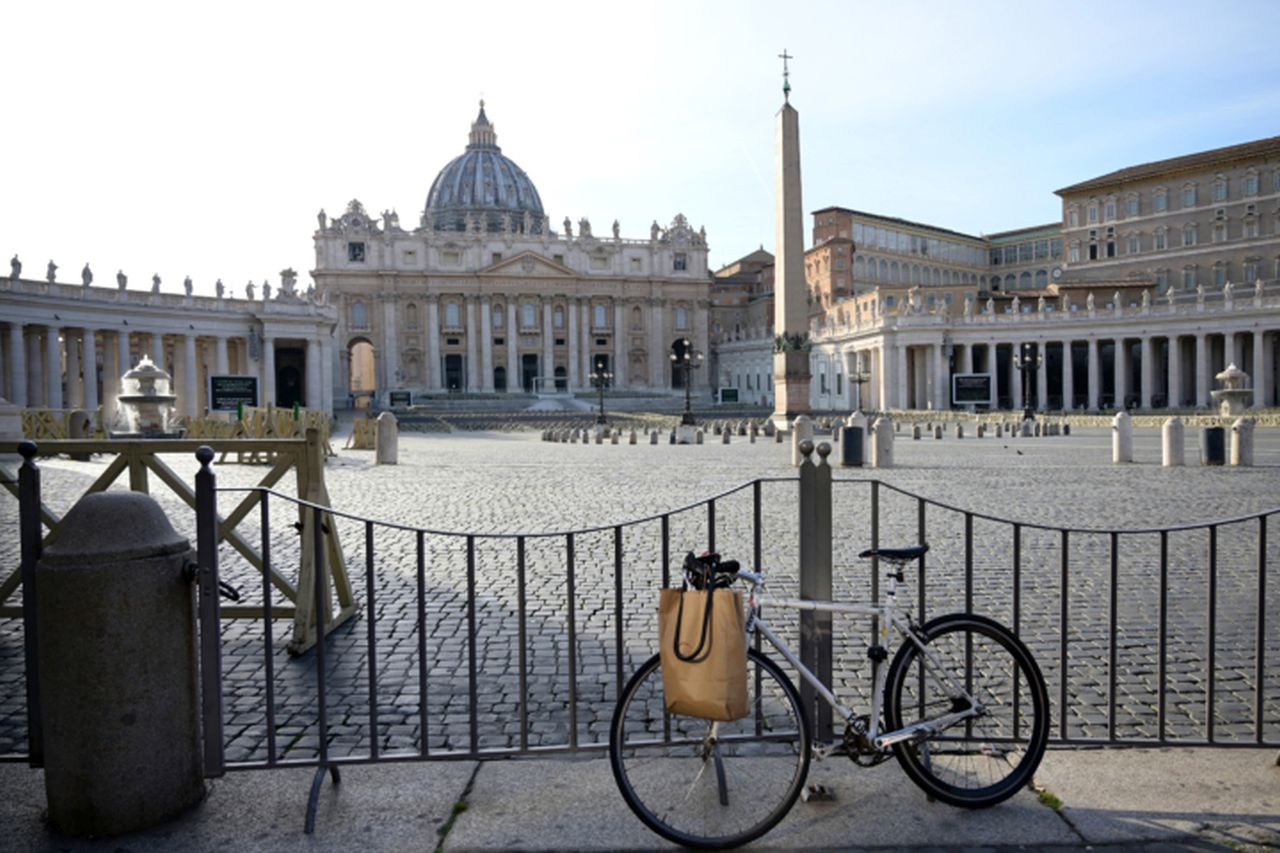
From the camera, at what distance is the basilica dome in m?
108

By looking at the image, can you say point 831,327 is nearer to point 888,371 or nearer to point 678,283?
point 888,371

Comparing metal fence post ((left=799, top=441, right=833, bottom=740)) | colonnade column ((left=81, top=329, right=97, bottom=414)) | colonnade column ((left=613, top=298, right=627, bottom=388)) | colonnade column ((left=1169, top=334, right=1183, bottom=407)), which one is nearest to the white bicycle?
metal fence post ((left=799, top=441, right=833, bottom=740))

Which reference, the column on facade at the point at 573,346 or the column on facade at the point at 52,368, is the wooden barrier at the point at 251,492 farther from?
the column on facade at the point at 573,346

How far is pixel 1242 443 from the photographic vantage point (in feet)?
63.7

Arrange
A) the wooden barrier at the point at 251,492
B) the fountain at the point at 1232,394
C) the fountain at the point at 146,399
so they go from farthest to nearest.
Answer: the fountain at the point at 1232,394 → the fountain at the point at 146,399 → the wooden barrier at the point at 251,492

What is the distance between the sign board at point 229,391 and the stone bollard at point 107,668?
97.2 feet

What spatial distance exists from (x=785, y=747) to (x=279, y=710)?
282 cm

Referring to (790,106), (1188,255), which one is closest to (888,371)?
(1188,255)

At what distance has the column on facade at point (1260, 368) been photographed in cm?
4953

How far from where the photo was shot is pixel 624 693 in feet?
11.8

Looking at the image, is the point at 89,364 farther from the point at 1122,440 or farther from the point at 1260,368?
the point at 1260,368

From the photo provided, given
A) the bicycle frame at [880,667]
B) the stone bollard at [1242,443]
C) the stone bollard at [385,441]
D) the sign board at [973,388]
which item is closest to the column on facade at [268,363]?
the stone bollard at [385,441]

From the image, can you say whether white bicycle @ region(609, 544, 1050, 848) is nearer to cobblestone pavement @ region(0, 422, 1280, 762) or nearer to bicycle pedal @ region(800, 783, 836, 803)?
bicycle pedal @ region(800, 783, 836, 803)

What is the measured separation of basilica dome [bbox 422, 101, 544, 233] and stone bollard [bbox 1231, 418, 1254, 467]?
91.5 metres
